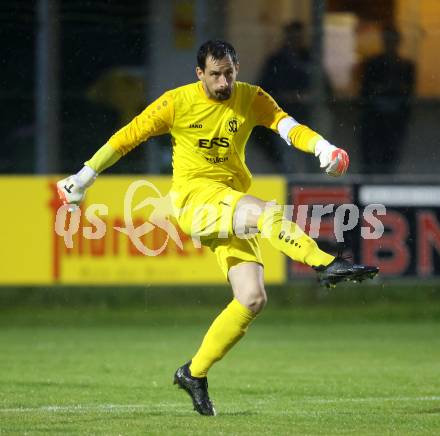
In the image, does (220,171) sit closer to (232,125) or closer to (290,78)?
(232,125)

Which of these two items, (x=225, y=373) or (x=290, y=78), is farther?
(x=290, y=78)

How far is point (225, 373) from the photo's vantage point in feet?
30.2

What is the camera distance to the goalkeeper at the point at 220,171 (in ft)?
22.3

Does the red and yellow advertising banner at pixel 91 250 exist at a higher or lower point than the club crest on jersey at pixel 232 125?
lower

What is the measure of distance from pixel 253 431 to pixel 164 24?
8.00 meters

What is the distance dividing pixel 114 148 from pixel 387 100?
287 inches

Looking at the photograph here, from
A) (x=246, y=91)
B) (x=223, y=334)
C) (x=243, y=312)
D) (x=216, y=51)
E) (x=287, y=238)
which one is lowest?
(x=223, y=334)

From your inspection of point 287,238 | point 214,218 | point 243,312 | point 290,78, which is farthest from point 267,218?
point 290,78

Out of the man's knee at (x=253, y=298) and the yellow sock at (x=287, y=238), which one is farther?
the man's knee at (x=253, y=298)

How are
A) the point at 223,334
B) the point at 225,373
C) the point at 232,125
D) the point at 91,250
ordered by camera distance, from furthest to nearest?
the point at 91,250, the point at 225,373, the point at 232,125, the point at 223,334

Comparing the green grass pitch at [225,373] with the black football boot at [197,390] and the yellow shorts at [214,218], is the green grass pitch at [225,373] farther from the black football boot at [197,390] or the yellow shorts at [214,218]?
the yellow shorts at [214,218]

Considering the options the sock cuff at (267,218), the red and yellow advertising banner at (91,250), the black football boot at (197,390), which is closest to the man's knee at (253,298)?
the sock cuff at (267,218)

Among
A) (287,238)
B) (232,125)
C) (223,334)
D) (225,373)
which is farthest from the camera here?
(225,373)

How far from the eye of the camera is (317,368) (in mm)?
9508
